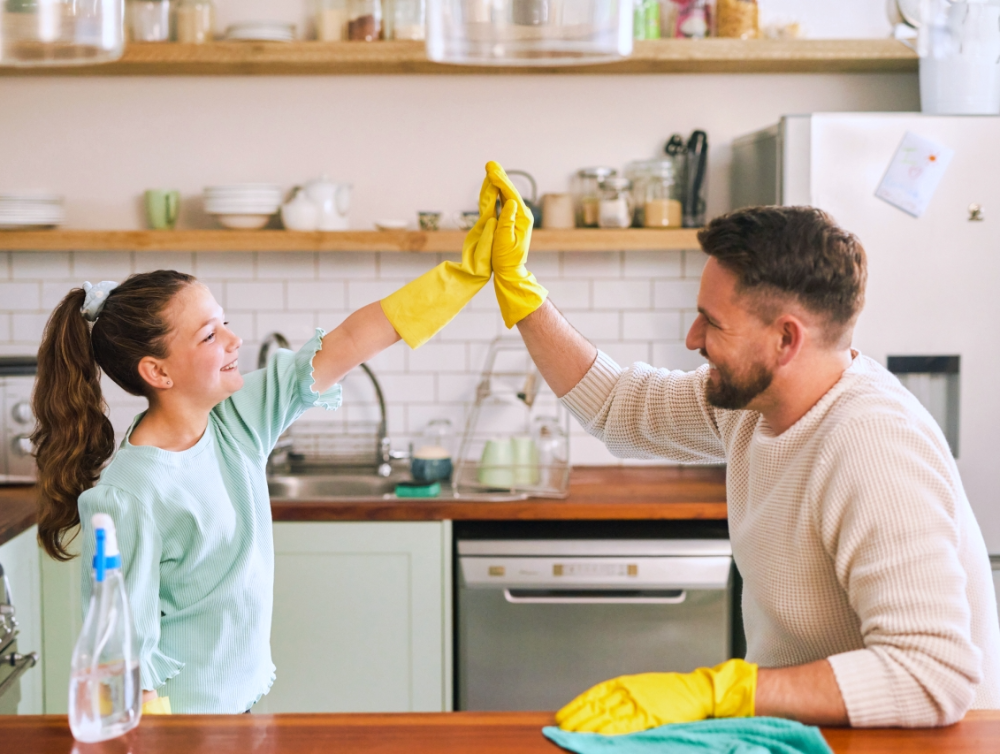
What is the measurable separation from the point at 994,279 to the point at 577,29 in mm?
1925

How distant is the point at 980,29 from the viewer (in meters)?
2.74

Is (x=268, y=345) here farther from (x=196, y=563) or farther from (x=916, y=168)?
(x=916, y=168)

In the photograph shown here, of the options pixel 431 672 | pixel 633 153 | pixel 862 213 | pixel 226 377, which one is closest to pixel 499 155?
pixel 633 153

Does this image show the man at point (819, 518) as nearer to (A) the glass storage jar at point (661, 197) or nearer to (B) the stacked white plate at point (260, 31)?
(A) the glass storage jar at point (661, 197)

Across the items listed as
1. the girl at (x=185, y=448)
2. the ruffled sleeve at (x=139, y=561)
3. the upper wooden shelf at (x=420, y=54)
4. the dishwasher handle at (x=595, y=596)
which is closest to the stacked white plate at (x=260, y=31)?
the upper wooden shelf at (x=420, y=54)

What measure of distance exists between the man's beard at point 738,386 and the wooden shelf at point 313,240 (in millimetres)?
1537

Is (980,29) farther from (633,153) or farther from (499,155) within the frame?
(499,155)

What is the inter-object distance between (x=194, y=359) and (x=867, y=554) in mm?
1038

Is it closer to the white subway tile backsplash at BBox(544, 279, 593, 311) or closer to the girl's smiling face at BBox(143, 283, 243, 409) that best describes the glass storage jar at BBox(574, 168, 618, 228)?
Answer: the white subway tile backsplash at BBox(544, 279, 593, 311)

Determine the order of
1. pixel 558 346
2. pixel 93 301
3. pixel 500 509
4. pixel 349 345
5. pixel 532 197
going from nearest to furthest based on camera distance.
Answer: pixel 93 301 < pixel 349 345 < pixel 558 346 < pixel 500 509 < pixel 532 197

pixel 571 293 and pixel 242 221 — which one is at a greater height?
pixel 242 221

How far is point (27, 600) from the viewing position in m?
2.57

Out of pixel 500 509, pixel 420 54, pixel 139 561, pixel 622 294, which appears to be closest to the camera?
pixel 139 561

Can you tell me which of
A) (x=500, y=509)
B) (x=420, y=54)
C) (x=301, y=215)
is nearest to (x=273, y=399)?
(x=500, y=509)
